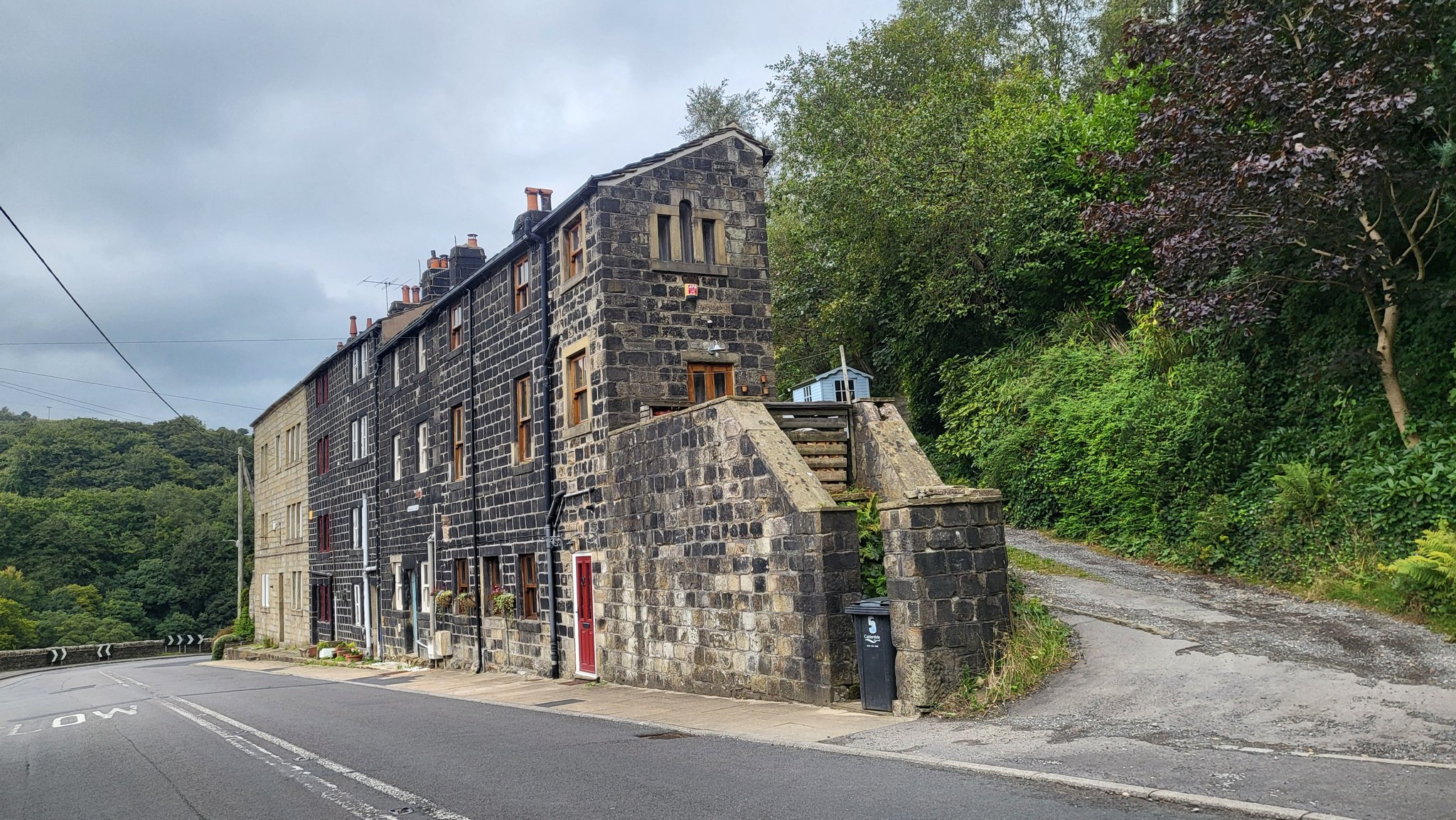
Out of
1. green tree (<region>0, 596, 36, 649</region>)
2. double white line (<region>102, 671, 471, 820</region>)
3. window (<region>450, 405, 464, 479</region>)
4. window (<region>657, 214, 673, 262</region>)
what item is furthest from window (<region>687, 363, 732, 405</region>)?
green tree (<region>0, 596, 36, 649</region>)

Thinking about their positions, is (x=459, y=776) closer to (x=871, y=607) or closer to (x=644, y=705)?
(x=871, y=607)

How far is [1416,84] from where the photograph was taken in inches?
492

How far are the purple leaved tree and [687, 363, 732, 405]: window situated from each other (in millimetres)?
6493

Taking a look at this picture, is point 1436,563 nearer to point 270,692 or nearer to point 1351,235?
point 1351,235

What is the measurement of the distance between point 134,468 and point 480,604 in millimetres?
71495

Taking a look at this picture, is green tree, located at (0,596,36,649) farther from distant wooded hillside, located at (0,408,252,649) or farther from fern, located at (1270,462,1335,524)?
fern, located at (1270,462,1335,524)

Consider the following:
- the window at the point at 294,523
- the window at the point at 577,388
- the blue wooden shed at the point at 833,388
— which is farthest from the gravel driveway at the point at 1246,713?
the window at the point at 294,523

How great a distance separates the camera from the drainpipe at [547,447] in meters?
18.2

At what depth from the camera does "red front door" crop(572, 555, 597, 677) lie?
17.4 meters

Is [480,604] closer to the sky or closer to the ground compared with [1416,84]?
closer to the ground

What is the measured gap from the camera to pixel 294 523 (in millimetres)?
38688

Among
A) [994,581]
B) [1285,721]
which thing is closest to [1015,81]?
[994,581]

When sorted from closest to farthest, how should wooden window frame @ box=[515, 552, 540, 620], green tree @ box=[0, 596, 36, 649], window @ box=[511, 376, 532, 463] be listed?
wooden window frame @ box=[515, 552, 540, 620]
window @ box=[511, 376, 532, 463]
green tree @ box=[0, 596, 36, 649]

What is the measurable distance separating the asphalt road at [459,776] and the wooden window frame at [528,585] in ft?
14.8
